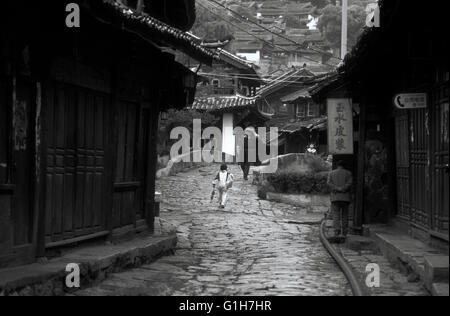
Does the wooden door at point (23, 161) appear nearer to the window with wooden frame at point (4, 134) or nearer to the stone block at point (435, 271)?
the window with wooden frame at point (4, 134)

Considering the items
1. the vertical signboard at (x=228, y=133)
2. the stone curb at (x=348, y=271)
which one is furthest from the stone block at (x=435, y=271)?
the vertical signboard at (x=228, y=133)

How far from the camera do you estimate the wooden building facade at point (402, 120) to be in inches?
452

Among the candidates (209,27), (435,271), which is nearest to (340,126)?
(435,271)

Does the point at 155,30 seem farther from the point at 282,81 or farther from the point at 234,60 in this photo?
the point at 282,81

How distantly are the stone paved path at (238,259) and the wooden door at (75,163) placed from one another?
1.36 m

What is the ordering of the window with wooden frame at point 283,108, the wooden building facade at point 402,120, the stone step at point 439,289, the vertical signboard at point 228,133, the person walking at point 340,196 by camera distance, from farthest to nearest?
the window with wooden frame at point 283,108
the vertical signboard at point 228,133
the person walking at point 340,196
the wooden building facade at point 402,120
the stone step at point 439,289

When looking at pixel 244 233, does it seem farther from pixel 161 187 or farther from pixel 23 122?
pixel 161 187

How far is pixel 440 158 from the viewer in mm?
11812

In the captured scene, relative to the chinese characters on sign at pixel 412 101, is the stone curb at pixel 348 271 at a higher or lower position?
lower

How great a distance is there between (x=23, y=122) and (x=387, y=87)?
373 inches

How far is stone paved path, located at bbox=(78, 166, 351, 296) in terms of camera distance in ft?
36.3

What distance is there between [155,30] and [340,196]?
7104mm

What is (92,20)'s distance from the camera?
10.7m

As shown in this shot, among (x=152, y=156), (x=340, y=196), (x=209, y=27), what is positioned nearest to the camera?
(x=152, y=156)
